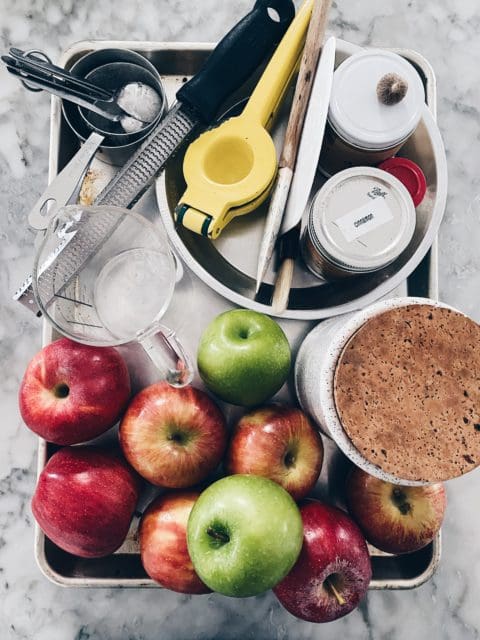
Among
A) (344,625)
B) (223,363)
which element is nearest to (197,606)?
(344,625)

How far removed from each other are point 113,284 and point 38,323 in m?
0.16

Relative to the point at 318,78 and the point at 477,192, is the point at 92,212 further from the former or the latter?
the point at 477,192

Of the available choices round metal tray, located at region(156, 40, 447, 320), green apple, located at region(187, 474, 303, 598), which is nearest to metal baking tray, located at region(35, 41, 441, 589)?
round metal tray, located at region(156, 40, 447, 320)

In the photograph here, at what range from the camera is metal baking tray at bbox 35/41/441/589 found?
64cm

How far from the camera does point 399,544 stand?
0.61 metres

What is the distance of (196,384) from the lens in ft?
2.12

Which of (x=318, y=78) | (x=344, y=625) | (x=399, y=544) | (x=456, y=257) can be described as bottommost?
(x=344, y=625)

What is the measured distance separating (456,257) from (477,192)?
92 millimetres

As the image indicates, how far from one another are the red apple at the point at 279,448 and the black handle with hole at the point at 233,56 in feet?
1.07

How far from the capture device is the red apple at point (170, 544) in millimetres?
576

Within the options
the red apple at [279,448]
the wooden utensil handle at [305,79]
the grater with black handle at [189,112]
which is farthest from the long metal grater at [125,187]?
the red apple at [279,448]

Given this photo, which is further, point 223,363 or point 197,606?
point 197,606

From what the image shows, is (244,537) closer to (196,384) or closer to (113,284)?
(196,384)

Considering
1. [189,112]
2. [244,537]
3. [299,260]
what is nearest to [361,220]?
[299,260]
